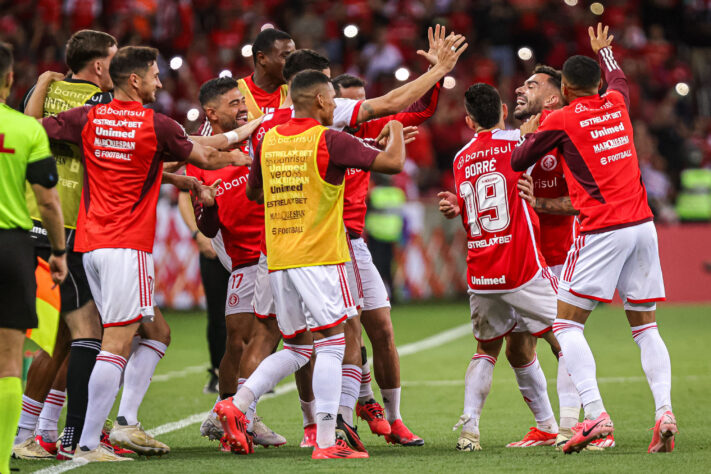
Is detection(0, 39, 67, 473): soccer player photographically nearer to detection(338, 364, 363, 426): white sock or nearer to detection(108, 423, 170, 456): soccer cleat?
detection(108, 423, 170, 456): soccer cleat

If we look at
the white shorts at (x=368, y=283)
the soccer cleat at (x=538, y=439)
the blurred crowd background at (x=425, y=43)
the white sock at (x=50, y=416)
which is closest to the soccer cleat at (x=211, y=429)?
the white sock at (x=50, y=416)

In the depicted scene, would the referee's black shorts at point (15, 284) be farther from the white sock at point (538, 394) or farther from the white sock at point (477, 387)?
the white sock at point (538, 394)

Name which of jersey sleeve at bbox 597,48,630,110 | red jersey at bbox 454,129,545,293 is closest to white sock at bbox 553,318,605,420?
red jersey at bbox 454,129,545,293

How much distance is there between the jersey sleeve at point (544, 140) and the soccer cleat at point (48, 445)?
12.3 feet

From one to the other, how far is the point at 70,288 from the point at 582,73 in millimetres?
3736

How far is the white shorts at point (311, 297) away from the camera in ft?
22.4

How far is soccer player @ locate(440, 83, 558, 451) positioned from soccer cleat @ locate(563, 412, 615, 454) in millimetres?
834

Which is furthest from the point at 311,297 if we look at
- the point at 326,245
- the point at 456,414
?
the point at 456,414

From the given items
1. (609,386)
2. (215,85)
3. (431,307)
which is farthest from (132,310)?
(431,307)

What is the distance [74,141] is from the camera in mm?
7008

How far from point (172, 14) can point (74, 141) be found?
17.1 metres

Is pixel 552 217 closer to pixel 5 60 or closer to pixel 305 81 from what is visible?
pixel 305 81

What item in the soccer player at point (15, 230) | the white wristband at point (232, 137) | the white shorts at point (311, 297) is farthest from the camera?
the white wristband at point (232, 137)

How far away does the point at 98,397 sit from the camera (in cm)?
669
